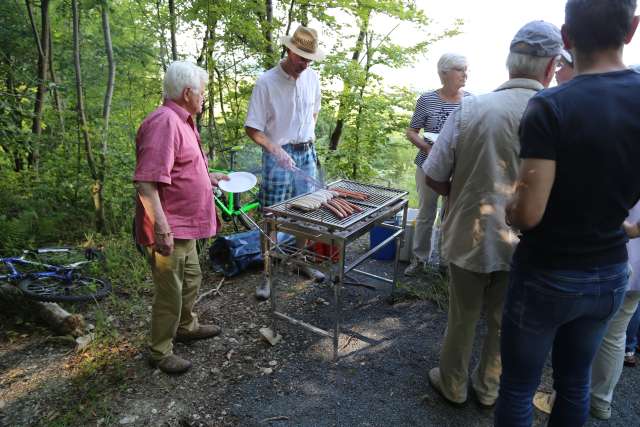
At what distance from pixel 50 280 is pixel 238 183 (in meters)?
2.07

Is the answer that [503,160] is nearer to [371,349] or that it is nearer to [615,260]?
[615,260]

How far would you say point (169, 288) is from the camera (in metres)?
2.73

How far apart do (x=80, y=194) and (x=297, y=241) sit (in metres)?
3.48

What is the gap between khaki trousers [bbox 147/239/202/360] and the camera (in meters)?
2.68

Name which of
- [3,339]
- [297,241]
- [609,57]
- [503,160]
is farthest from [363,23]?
[3,339]

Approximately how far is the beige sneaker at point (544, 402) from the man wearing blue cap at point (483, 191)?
317 millimetres

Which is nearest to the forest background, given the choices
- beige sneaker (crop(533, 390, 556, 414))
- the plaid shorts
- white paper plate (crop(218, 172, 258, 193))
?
the plaid shorts

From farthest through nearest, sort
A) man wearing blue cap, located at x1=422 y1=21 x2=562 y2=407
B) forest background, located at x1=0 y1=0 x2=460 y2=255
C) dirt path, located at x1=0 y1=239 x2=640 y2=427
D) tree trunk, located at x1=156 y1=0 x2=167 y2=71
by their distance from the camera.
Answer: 1. tree trunk, located at x1=156 y1=0 x2=167 y2=71
2. forest background, located at x1=0 y1=0 x2=460 y2=255
3. dirt path, located at x1=0 y1=239 x2=640 y2=427
4. man wearing blue cap, located at x1=422 y1=21 x2=562 y2=407

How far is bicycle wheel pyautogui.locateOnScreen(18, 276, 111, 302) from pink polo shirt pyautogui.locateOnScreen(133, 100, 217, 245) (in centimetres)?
146

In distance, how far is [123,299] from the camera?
3.87 meters

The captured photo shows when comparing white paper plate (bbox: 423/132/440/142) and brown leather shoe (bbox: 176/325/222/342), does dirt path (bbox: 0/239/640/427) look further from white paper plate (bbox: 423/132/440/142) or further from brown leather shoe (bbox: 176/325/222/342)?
white paper plate (bbox: 423/132/440/142)

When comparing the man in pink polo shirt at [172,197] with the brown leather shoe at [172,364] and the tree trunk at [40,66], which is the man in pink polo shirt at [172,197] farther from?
the tree trunk at [40,66]

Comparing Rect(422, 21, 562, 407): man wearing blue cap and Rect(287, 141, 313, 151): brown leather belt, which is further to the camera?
Rect(287, 141, 313, 151): brown leather belt

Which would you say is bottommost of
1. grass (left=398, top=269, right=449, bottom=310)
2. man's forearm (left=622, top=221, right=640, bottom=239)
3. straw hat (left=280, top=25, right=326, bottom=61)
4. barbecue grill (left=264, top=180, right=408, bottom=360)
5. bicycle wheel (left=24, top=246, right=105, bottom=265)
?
grass (left=398, top=269, right=449, bottom=310)
